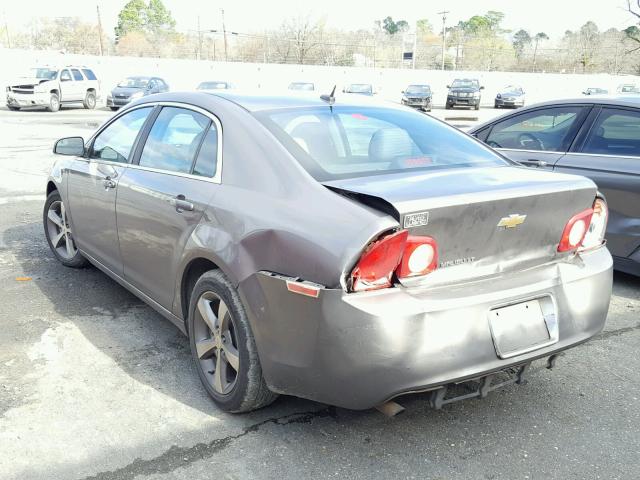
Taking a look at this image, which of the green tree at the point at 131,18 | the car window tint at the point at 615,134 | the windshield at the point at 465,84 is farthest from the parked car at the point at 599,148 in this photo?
the green tree at the point at 131,18

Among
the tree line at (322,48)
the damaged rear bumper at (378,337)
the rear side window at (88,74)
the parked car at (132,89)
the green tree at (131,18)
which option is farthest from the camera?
the green tree at (131,18)

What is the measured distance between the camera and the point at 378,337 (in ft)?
7.86

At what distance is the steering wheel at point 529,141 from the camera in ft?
18.5

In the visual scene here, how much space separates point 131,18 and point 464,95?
70209mm

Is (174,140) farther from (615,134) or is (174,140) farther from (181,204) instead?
(615,134)

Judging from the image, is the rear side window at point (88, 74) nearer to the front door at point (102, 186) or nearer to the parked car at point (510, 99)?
the parked car at point (510, 99)

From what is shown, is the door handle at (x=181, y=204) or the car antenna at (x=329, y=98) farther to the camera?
the car antenna at (x=329, y=98)

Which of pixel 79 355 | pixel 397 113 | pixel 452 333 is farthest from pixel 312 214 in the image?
pixel 79 355

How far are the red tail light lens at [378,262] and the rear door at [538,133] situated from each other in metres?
3.22

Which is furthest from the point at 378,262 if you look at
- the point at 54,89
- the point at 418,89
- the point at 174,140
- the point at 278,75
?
the point at 278,75

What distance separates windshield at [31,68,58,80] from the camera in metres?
25.3

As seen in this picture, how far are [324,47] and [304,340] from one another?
5638cm

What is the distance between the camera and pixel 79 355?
3.71 m

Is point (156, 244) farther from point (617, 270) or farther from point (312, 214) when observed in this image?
point (617, 270)
